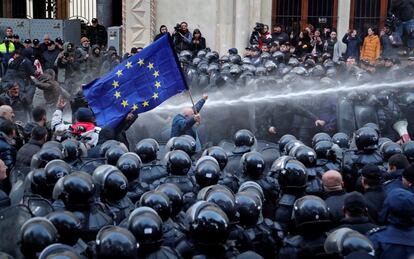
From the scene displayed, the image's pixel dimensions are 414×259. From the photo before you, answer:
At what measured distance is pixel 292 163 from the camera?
25.6 feet

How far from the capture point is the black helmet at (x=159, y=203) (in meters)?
6.54

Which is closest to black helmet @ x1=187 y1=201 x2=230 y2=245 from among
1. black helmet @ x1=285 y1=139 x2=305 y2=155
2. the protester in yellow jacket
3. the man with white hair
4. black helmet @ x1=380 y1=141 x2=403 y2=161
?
black helmet @ x1=285 y1=139 x2=305 y2=155

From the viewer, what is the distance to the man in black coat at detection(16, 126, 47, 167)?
916cm

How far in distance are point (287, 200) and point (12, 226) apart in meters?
2.52

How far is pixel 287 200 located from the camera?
765 centimetres

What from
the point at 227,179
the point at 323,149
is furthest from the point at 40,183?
the point at 323,149

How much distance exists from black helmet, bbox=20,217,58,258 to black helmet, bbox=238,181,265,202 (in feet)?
6.40

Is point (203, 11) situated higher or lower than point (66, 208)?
higher

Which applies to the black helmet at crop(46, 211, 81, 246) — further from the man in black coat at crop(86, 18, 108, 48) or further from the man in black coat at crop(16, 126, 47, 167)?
the man in black coat at crop(86, 18, 108, 48)

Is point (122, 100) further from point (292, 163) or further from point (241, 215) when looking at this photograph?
point (241, 215)

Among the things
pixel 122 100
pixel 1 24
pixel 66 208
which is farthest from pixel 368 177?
pixel 1 24

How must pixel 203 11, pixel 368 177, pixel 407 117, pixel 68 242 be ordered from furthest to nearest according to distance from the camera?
pixel 203 11
pixel 407 117
pixel 368 177
pixel 68 242

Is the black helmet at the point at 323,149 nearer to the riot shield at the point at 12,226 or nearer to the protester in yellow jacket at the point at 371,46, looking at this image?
the riot shield at the point at 12,226

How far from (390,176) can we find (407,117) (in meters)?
5.04
